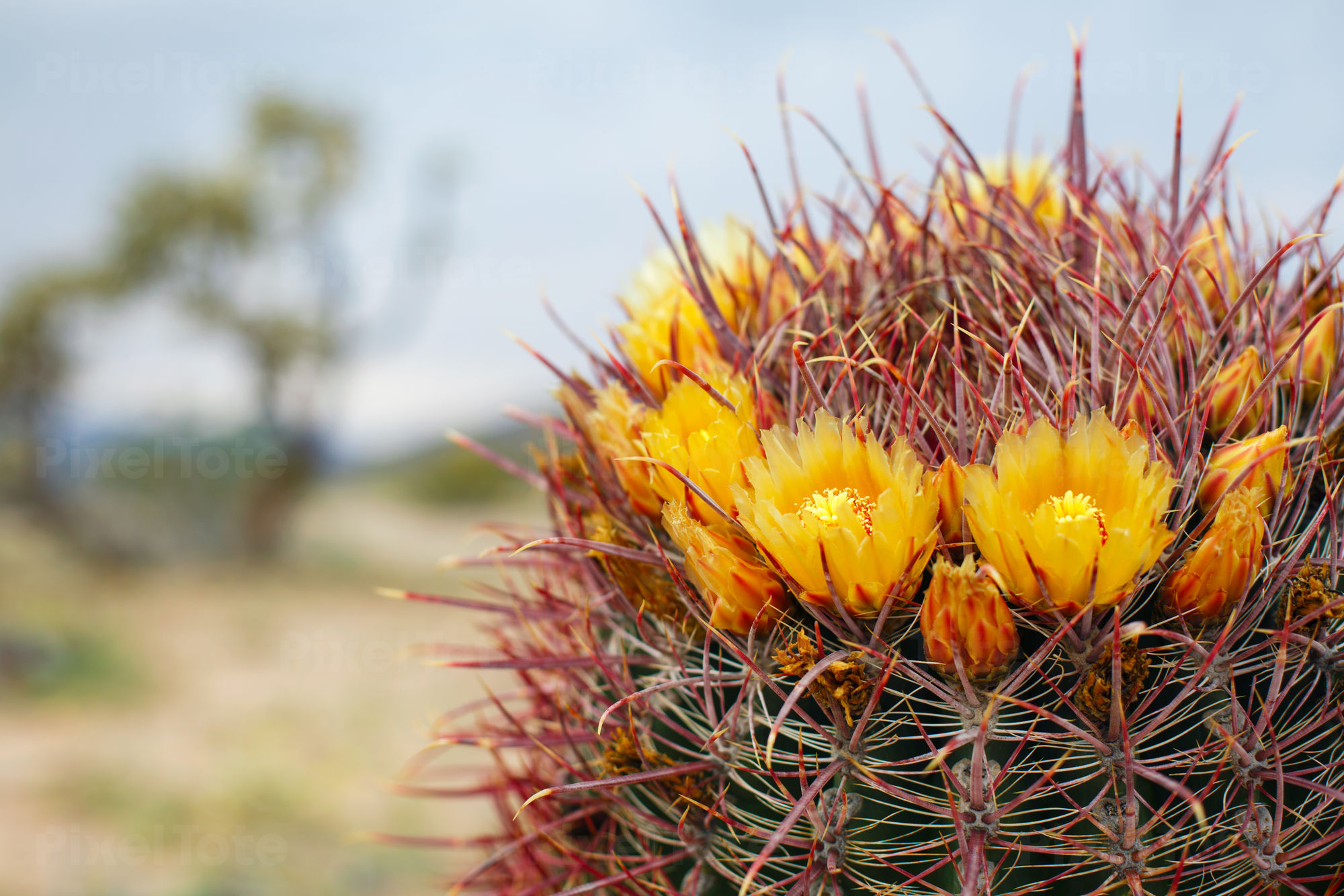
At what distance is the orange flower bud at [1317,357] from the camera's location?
2.23ft

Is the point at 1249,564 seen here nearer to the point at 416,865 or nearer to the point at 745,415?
the point at 745,415

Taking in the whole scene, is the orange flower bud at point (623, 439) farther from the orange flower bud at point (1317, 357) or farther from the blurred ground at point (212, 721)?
the blurred ground at point (212, 721)

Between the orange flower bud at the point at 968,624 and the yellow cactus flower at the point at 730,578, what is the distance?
93 mm

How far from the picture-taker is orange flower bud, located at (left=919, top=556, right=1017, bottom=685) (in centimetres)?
51

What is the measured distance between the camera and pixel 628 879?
671 millimetres

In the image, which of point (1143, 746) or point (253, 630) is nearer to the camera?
point (1143, 746)

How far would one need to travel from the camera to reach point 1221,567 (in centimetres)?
54

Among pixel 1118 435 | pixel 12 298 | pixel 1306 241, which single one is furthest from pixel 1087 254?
pixel 12 298

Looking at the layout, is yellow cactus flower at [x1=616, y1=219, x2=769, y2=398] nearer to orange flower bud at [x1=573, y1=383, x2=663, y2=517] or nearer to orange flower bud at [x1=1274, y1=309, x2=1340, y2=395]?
orange flower bud at [x1=573, y1=383, x2=663, y2=517]

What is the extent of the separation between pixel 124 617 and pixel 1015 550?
Answer: 6807 millimetres

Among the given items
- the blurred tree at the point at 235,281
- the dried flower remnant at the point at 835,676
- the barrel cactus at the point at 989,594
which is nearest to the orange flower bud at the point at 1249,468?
the barrel cactus at the point at 989,594

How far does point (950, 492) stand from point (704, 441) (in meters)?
0.16

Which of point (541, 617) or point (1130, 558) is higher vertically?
point (541, 617)

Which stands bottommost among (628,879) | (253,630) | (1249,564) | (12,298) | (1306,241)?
(628,879)
